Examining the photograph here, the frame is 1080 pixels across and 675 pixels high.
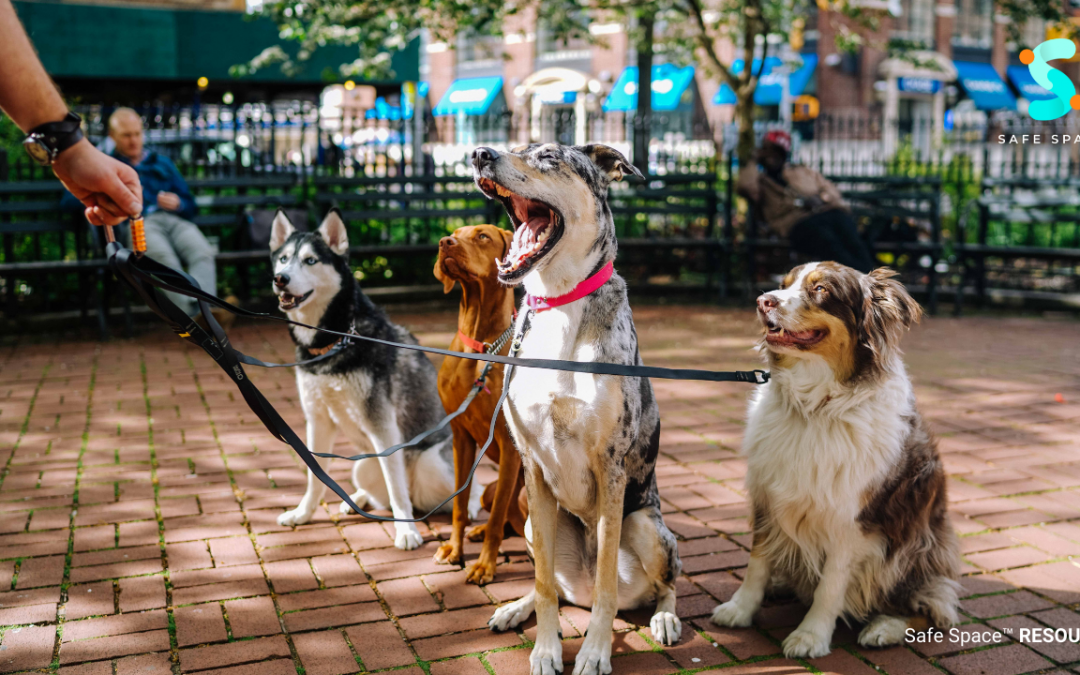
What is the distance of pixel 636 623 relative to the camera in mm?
3227

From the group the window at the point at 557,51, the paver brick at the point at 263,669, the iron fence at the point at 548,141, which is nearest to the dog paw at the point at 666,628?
the paver brick at the point at 263,669

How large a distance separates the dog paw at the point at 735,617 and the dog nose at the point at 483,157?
1.89m

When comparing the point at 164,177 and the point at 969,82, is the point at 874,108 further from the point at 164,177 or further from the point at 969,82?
the point at 164,177

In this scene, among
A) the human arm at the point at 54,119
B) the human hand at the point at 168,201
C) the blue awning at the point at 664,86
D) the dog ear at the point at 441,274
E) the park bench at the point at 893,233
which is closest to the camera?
the human arm at the point at 54,119

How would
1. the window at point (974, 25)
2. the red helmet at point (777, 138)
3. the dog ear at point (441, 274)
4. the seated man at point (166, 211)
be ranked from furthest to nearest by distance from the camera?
the window at point (974, 25) → the red helmet at point (777, 138) → the seated man at point (166, 211) → the dog ear at point (441, 274)

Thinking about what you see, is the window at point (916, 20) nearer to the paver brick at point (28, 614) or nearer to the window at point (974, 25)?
the window at point (974, 25)

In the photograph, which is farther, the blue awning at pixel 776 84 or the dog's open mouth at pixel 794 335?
the blue awning at pixel 776 84

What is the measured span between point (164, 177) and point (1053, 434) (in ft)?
25.1

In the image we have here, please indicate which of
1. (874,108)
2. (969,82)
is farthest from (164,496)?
(969,82)

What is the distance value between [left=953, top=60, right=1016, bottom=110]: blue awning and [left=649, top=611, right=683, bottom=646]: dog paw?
34.8m

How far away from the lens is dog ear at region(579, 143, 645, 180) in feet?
9.36

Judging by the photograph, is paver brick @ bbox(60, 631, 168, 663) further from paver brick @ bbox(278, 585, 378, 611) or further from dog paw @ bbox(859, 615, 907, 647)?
dog paw @ bbox(859, 615, 907, 647)

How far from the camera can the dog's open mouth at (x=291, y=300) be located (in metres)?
4.01

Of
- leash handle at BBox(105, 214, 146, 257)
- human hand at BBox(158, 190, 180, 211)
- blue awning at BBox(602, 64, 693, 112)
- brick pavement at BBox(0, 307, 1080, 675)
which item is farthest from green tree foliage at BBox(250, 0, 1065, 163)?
blue awning at BBox(602, 64, 693, 112)
